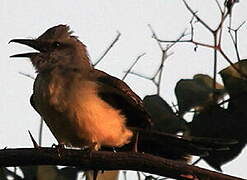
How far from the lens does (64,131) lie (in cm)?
380

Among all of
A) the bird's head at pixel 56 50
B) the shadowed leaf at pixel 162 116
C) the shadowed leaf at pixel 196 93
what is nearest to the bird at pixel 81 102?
the bird's head at pixel 56 50

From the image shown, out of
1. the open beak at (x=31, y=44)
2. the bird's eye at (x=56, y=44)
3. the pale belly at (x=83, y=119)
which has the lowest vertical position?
the pale belly at (x=83, y=119)

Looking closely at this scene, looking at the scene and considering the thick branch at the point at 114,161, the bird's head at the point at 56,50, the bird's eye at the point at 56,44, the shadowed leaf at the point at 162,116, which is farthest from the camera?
the bird's eye at the point at 56,44

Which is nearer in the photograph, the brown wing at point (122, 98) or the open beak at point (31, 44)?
the brown wing at point (122, 98)

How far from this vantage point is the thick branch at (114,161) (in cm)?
274

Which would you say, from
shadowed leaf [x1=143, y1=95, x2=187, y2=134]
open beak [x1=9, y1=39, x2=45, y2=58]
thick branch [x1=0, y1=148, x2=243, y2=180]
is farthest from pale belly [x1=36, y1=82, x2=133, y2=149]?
thick branch [x1=0, y1=148, x2=243, y2=180]

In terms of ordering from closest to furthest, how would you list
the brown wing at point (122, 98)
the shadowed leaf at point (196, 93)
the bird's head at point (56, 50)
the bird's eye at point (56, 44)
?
the shadowed leaf at point (196, 93), the brown wing at point (122, 98), the bird's head at point (56, 50), the bird's eye at point (56, 44)

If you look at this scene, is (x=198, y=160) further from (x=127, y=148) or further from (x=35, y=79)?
(x=35, y=79)

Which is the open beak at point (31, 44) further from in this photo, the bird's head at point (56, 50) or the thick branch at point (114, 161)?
the thick branch at point (114, 161)

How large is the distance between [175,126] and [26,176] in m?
0.96

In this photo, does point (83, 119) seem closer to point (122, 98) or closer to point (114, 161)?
point (122, 98)

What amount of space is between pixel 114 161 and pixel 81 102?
1.00m

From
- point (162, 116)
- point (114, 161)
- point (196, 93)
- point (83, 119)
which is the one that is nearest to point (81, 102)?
point (83, 119)

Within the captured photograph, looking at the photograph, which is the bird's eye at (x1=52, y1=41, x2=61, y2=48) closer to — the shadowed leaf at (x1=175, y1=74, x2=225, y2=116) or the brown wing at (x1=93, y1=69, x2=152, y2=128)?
the brown wing at (x1=93, y1=69, x2=152, y2=128)
